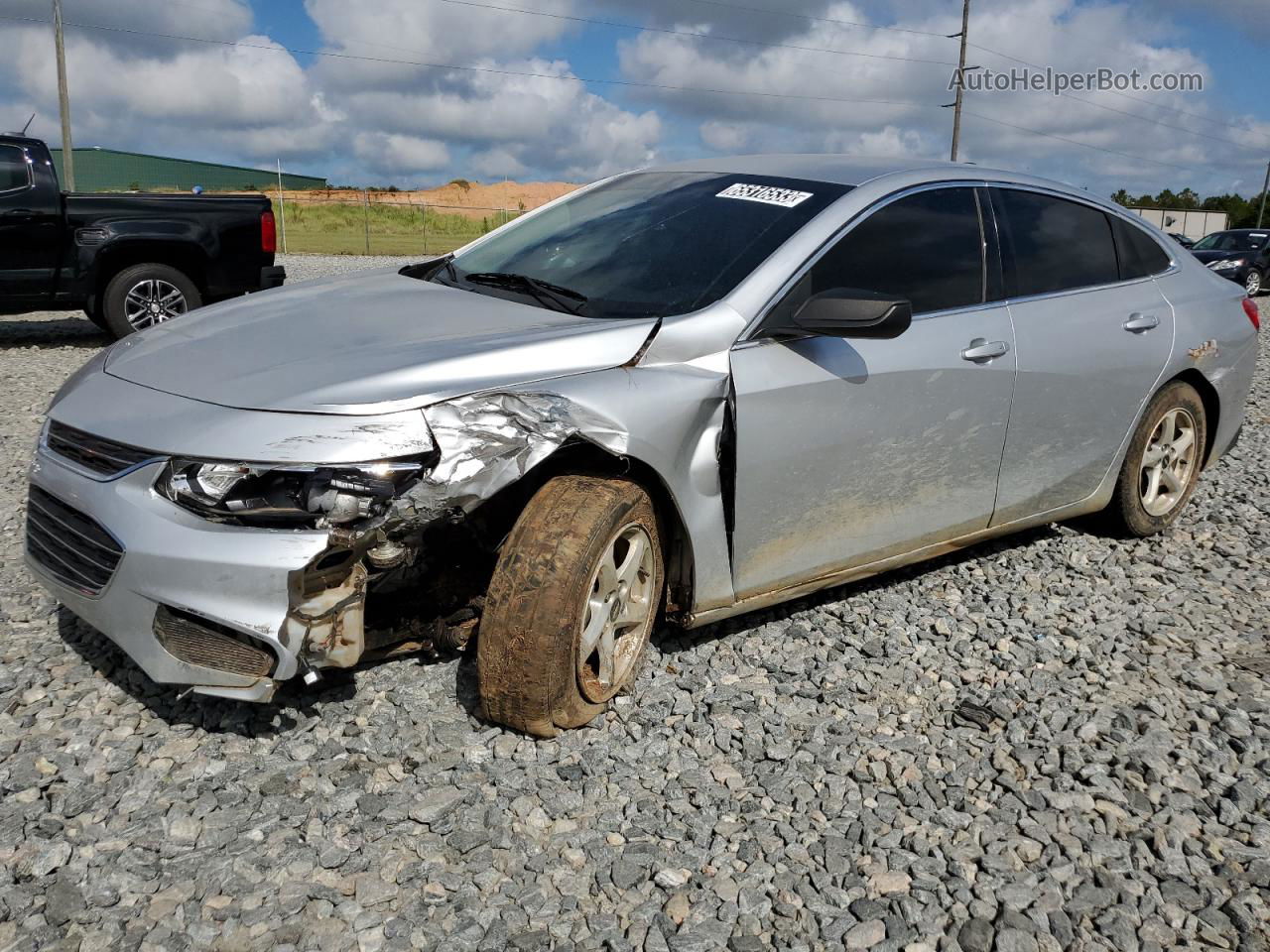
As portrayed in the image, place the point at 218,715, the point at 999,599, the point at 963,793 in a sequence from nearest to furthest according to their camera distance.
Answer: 1. the point at 963,793
2. the point at 218,715
3. the point at 999,599

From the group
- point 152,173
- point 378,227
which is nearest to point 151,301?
point 378,227

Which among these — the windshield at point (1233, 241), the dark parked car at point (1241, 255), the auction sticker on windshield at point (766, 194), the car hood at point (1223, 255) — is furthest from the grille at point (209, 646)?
the windshield at point (1233, 241)

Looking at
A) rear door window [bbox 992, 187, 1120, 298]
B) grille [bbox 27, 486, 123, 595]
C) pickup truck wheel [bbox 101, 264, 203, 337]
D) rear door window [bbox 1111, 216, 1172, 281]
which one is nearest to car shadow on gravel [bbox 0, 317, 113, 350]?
pickup truck wheel [bbox 101, 264, 203, 337]

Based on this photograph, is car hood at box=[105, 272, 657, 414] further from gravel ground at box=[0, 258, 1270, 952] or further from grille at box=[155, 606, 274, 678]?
gravel ground at box=[0, 258, 1270, 952]

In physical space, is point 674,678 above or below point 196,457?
below

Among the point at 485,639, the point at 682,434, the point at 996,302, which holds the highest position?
the point at 996,302

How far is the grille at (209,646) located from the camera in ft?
8.63

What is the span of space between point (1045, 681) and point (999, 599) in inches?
27.8

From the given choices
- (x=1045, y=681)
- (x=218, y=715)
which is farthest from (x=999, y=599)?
(x=218, y=715)

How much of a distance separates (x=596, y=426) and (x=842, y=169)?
67.8 inches

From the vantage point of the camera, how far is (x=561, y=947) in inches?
89.4

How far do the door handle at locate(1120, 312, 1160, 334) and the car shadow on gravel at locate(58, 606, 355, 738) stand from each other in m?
3.46

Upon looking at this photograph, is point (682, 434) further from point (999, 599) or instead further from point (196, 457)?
point (999, 599)

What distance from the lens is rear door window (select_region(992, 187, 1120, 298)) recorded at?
4.10 metres
